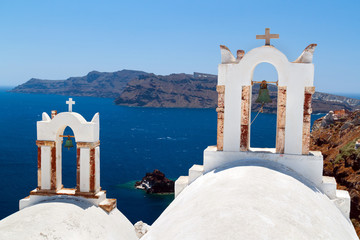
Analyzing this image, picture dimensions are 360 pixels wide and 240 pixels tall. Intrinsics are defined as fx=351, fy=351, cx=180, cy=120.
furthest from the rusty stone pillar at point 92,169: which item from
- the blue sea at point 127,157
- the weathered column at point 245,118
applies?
the blue sea at point 127,157

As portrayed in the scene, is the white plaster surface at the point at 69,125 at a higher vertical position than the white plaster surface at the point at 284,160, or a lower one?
higher

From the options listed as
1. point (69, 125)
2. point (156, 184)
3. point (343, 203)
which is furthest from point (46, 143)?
point (156, 184)

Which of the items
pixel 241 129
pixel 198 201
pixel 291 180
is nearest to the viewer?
pixel 198 201

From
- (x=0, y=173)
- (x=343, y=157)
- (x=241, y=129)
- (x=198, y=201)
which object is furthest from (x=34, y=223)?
(x=0, y=173)

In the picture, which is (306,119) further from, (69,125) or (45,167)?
(45,167)

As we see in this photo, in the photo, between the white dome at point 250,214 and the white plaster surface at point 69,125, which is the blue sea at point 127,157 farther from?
the white dome at point 250,214

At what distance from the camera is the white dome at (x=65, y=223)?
24.9ft

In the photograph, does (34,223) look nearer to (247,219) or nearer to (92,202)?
(92,202)

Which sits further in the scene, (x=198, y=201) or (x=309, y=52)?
(x=309, y=52)

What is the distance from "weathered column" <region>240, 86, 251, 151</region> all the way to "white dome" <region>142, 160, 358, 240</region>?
1854mm

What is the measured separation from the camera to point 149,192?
40781 millimetres

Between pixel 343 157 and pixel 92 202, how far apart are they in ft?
80.2

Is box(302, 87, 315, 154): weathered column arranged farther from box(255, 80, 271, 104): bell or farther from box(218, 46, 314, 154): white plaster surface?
box(255, 80, 271, 104): bell

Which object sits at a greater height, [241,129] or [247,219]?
[241,129]
